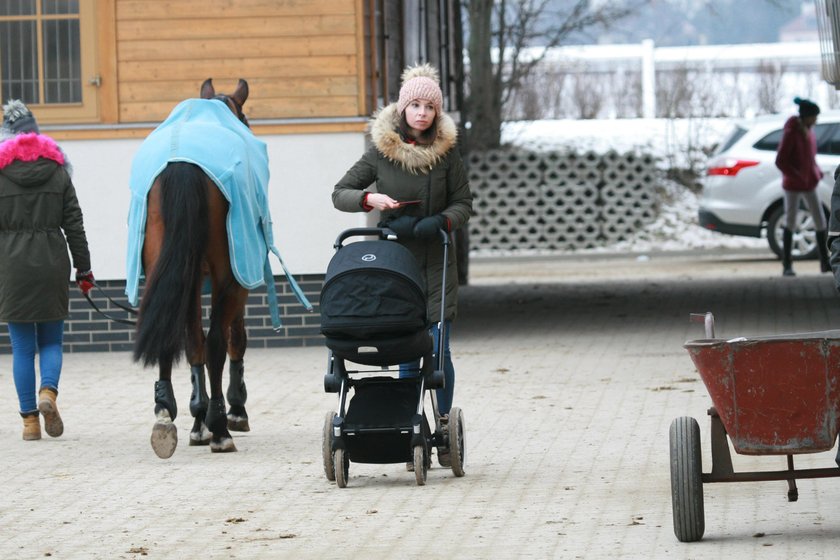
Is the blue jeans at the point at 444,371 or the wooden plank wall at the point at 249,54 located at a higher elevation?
the wooden plank wall at the point at 249,54

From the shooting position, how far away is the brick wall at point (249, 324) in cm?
1372

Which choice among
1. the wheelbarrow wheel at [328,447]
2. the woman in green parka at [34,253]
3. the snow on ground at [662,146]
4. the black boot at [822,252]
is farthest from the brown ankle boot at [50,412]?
the snow on ground at [662,146]

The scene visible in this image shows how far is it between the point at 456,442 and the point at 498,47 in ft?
72.5

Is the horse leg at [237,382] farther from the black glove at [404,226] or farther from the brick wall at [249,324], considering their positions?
the brick wall at [249,324]

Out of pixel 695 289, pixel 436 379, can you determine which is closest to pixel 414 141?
pixel 436 379

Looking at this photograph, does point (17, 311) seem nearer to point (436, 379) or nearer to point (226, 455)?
point (226, 455)

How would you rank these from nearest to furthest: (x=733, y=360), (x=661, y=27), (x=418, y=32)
A: (x=733, y=360)
(x=418, y=32)
(x=661, y=27)

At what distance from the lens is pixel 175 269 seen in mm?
8391

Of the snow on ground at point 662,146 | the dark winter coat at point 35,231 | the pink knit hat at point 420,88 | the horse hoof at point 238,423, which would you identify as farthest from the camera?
the snow on ground at point 662,146

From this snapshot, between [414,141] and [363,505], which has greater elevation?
[414,141]

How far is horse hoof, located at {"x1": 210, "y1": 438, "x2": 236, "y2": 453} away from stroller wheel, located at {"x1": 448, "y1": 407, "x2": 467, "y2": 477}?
4.81 feet

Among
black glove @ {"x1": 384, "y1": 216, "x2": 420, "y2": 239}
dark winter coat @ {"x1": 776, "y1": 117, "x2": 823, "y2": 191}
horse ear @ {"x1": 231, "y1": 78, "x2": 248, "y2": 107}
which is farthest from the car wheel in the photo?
black glove @ {"x1": 384, "y1": 216, "x2": 420, "y2": 239}

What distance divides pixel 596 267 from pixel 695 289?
4704 millimetres

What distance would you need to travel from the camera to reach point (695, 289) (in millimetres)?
18875
